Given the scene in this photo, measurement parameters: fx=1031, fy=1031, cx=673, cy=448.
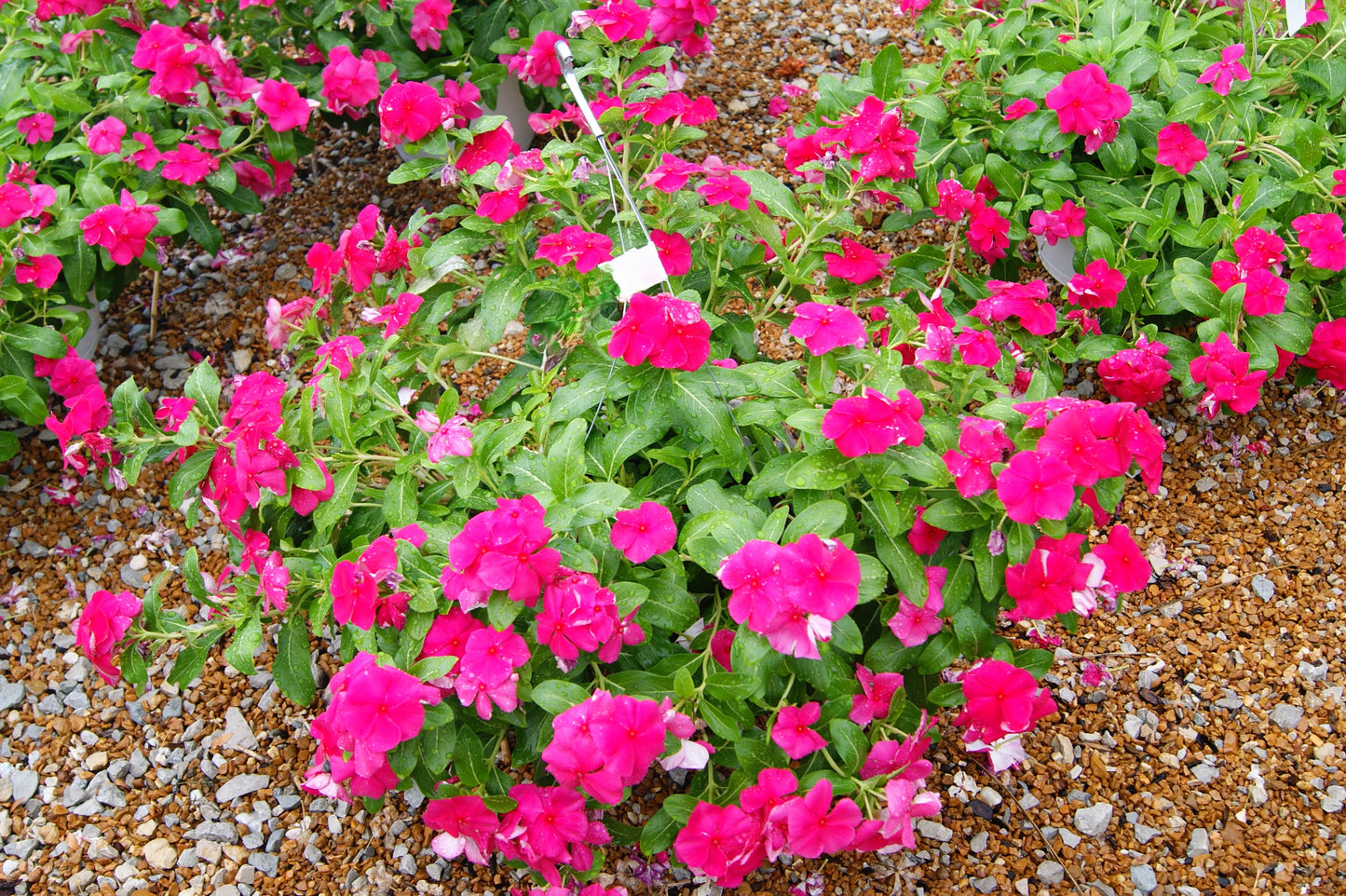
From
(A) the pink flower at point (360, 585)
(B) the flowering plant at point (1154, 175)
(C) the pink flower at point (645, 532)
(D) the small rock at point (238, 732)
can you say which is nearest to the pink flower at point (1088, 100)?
(B) the flowering plant at point (1154, 175)

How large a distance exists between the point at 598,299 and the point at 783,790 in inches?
33.4

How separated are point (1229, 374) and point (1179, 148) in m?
0.54

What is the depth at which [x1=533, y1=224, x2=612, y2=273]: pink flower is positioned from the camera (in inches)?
62.8

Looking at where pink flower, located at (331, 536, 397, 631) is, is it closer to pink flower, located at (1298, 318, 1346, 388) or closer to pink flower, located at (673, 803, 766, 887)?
pink flower, located at (673, 803, 766, 887)

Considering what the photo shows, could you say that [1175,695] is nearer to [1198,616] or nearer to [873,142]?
[1198,616]

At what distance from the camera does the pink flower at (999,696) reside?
142 centimetres

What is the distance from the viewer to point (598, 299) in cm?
175

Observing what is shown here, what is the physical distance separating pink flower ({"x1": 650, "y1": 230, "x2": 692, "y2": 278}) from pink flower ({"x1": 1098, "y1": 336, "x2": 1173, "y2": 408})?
3.31 feet

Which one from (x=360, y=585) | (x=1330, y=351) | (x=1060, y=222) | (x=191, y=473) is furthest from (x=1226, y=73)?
(x=191, y=473)

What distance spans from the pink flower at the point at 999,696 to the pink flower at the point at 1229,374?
927 mm

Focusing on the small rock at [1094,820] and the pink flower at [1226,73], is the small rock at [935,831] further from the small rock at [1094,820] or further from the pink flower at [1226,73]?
the pink flower at [1226,73]

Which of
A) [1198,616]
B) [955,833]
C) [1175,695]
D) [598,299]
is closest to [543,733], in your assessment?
[598,299]

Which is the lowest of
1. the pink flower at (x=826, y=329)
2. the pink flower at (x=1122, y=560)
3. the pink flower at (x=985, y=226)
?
the pink flower at (x=1122, y=560)

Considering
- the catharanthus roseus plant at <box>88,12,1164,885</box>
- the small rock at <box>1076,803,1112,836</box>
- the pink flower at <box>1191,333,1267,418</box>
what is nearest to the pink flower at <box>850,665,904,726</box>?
the catharanthus roseus plant at <box>88,12,1164,885</box>
